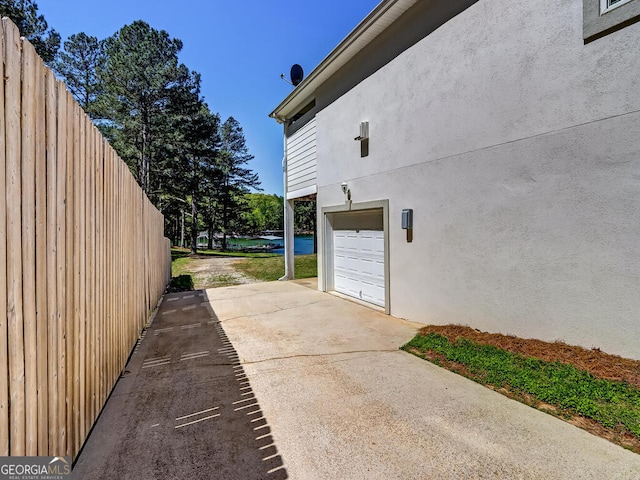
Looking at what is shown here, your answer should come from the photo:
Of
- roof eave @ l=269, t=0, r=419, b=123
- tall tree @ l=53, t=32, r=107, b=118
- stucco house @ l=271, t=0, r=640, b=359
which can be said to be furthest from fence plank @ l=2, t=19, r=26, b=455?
tall tree @ l=53, t=32, r=107, b=118

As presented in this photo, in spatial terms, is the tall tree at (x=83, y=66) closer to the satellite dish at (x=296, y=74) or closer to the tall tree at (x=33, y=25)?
the tall tree at (x=33, y=25)

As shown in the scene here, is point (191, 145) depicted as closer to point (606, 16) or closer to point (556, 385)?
point (606, 16)

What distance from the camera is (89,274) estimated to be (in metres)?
2.50

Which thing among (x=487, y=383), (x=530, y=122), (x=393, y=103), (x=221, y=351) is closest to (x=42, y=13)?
(x=393, y=103)

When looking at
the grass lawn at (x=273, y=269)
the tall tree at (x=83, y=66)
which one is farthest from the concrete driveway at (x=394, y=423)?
the tall tree at (x=83, y=66)

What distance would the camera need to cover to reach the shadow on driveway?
221 cm

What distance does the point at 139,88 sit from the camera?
1881 cm

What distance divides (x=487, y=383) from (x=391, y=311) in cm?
304

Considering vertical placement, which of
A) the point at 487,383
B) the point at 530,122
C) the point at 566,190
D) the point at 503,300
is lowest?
the point at 487,383

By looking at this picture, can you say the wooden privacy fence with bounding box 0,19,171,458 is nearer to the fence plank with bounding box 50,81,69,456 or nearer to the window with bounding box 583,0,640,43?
the fence plank with bounding box 50,81,69,456

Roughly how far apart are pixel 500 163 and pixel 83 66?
26961mm

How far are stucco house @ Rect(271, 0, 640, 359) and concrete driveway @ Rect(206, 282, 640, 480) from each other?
1.52 m

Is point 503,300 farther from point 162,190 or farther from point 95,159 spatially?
point 162,190

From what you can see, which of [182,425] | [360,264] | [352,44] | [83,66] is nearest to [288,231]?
[360,264]
